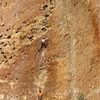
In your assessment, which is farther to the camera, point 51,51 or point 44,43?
point 44,43

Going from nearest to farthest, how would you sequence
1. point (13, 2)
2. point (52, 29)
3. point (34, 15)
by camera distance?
point (52, 29) < point (34, 15) < point (13, 2)

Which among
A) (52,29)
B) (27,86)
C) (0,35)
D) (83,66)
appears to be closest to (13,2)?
(0,35)

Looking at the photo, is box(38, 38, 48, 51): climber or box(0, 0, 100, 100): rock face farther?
box(38, 38, 48, 51): climber

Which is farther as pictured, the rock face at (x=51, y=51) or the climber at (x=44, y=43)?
the climber at (x=44, y=43)

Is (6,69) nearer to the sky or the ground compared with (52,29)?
nearer to the ground

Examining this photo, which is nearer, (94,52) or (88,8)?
(94,52)

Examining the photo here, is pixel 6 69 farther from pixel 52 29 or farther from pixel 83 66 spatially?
pixel 83 66

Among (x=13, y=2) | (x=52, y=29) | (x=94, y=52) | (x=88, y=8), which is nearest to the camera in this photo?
(x=94, y=52)

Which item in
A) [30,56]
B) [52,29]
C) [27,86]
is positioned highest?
[52,29]
